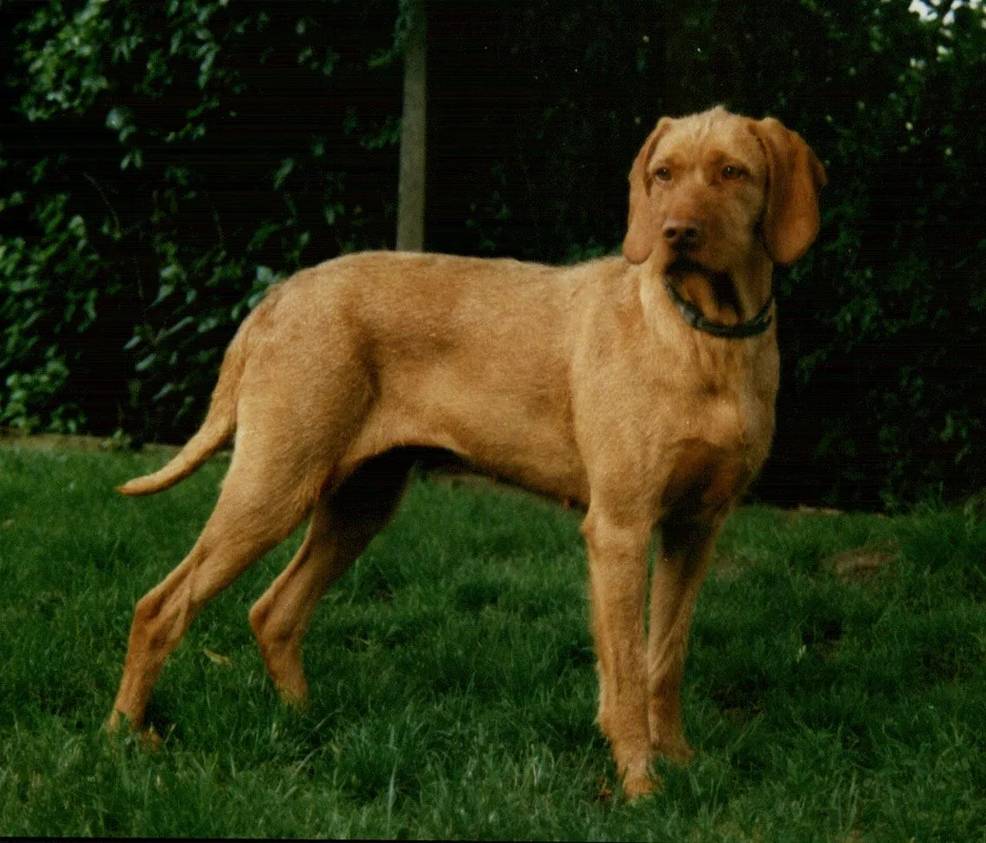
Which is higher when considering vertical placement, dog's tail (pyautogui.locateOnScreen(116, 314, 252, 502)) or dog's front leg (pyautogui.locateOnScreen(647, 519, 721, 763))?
dog's tail (pyautogui.locateOnScreen(116, 314, 252, 502))

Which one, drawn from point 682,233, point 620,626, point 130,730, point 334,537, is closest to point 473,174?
point 334,537

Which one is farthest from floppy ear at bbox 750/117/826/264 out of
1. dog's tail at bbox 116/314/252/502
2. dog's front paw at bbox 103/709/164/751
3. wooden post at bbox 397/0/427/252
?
wooden post at bbox 397/0/427/252

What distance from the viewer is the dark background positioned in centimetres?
604

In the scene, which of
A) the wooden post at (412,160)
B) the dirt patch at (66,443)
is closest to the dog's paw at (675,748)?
the wooden post at (412,160)

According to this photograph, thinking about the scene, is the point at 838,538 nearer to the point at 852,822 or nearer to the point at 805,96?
the point at 805,96

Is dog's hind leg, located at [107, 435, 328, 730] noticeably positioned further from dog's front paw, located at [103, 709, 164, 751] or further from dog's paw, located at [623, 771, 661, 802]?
dog's paw, located at [623, 771, 661, 802]

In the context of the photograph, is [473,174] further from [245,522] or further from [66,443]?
[245,522]

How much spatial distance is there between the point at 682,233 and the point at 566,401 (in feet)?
2.29

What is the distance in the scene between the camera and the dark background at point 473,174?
604 centimetres

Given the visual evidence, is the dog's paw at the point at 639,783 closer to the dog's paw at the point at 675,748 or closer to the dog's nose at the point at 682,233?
the dog's paw at the point at 675,748

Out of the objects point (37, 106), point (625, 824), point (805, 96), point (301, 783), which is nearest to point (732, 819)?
point (625, 824)

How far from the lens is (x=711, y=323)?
385cm

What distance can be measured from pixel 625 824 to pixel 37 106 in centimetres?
590

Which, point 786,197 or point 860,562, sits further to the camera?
point 860,562
